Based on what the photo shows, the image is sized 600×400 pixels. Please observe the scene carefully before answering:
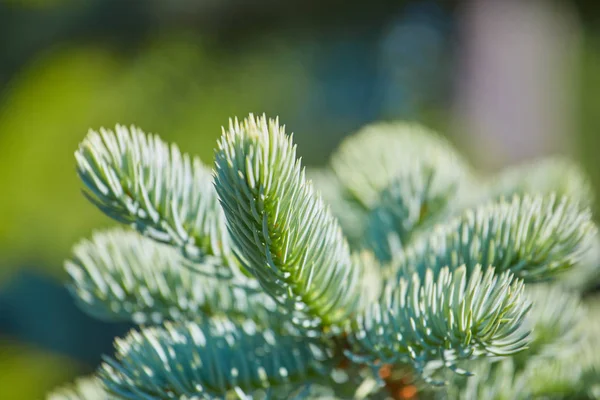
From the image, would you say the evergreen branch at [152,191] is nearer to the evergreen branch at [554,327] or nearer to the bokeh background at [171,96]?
the evergreen branch at [554,327]

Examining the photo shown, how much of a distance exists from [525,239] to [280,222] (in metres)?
0.10

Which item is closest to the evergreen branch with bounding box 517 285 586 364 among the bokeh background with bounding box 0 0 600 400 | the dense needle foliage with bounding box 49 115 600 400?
the dense needle foliage with bounding box 49 115 600 400

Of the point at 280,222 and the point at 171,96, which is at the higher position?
the point at 171,96

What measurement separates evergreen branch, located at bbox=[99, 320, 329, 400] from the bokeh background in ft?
3.30

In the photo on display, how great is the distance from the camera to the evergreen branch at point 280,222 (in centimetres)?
19

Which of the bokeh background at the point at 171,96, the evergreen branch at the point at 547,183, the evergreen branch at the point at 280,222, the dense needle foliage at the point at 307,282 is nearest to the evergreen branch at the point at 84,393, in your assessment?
the dense needle foliage at the point at 307,282

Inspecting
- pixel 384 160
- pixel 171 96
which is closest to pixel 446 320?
pixel 384 160

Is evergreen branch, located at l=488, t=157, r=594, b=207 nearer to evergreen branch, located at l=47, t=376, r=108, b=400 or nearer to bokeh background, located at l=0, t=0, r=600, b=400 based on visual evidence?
evergreen branch, located at l=47, t=376, r=108, b=400

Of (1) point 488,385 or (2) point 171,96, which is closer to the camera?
(1) point 488,385

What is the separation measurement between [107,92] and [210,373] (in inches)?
61.8

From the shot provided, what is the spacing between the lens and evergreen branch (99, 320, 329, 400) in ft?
0.75

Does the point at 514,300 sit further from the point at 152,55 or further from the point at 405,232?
the point at 152,55

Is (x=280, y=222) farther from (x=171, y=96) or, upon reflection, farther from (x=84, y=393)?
(x=171, y=96)

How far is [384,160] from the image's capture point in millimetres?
343
